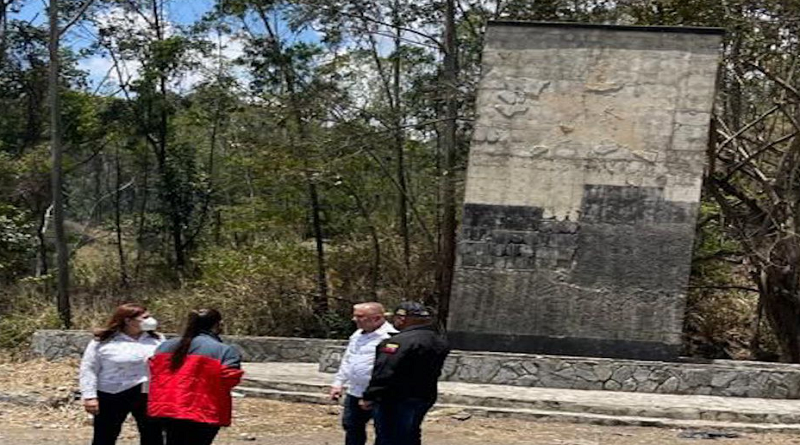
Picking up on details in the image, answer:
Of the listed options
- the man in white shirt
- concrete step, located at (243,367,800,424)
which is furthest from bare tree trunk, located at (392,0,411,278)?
the man in white shirt

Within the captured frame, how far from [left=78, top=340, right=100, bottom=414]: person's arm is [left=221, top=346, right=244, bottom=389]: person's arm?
1.15 meters

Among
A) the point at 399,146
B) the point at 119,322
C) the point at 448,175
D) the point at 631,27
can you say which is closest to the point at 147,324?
the point at 119,322

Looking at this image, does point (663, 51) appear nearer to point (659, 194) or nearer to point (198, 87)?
point (659, 194)

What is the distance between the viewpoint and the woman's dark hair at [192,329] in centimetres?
Answer: 557

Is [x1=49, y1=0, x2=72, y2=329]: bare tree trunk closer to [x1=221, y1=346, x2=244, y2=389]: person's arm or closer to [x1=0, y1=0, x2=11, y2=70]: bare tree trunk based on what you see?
[x1=0, y1=0, x2=11, y2=70]: bare tree trunk

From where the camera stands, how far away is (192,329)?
5625 mm

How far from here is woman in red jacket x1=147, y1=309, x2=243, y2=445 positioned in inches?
217

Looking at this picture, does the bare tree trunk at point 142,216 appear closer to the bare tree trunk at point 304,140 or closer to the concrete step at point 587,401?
the bare tree trunk at point 304,140

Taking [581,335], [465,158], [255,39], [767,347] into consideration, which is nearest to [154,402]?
[581,335]

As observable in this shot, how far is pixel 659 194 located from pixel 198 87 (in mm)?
13098

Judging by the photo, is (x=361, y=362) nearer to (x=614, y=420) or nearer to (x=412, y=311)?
(x=412, y=311)

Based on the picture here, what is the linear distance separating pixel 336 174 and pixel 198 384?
39.7 feet

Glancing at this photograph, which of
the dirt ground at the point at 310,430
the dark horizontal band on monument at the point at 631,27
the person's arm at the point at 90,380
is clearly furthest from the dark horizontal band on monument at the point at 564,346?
the person's arm at the point at 90,380

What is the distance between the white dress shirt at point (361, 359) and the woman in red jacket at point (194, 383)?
3.98ft
